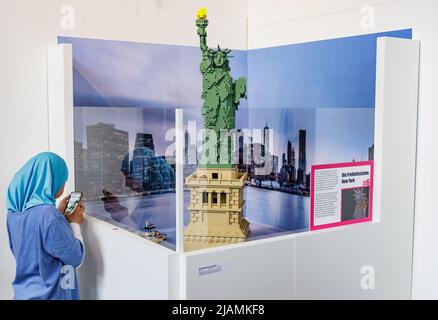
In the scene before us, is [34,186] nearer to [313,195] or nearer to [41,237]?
[41,237]

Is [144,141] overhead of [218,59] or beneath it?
beneath

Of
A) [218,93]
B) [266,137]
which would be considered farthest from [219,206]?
[266,137]

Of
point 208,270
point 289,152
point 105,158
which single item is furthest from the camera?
point 289,152

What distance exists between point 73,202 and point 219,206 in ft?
3.31

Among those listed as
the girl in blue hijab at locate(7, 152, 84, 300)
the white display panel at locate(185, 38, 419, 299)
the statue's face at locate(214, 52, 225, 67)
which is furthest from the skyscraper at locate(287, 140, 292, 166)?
the girl in blue hijab at locate(7, 152, 84, 300)

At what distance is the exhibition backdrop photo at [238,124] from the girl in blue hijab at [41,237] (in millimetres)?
963

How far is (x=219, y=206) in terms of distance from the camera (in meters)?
3.14

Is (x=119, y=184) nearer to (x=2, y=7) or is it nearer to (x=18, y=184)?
(x=2, y=7)

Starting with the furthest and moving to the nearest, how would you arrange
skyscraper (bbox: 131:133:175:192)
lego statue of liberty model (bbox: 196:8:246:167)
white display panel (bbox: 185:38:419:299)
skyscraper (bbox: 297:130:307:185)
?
1. skyscraper (bbox: 297:130:307:185)
2. skyscraper (bbox: 131:133:175:192)
3. lego statue of liberty model (bbox: 196:8:246:167)
4. white display panel (bbox: 185:38:419:299)

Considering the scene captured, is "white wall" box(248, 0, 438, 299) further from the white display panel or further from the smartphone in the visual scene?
the smartphone

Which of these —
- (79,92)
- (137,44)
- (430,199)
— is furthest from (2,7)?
(430,199)

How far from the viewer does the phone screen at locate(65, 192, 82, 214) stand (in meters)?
2.34

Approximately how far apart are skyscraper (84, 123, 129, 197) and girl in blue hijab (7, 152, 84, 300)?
127 centimetres

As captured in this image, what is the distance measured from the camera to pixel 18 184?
6.84 feet
